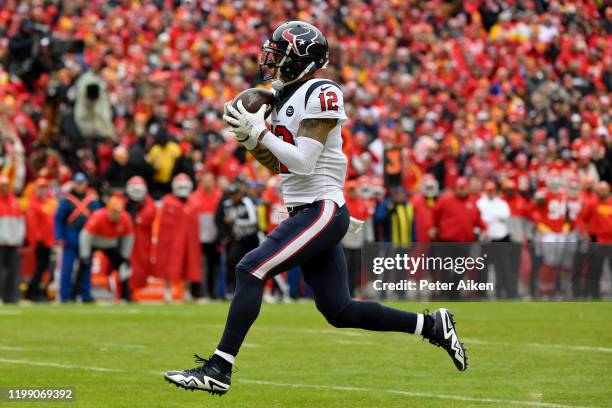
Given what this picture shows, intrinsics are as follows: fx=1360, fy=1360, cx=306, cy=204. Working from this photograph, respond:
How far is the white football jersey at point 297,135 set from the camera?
285 inches

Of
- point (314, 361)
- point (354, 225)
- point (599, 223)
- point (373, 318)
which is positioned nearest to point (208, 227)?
point (599, 223)

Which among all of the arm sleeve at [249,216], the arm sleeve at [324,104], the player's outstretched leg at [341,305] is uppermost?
the arm sleeve at [249,216]

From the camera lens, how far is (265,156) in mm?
7391

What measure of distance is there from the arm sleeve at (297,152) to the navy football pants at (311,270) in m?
0.28

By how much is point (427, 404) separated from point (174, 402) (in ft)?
4.67

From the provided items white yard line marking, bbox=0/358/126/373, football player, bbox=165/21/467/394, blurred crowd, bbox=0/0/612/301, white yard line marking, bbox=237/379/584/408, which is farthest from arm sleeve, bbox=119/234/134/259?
football player, bbox=165/21/467/394

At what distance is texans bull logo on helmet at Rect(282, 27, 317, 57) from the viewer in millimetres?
7449

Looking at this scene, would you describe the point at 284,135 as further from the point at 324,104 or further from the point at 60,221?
A: the point at 60,221

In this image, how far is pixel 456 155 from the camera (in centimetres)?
2245

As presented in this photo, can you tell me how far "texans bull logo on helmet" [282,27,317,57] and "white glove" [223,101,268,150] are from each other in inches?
18.2

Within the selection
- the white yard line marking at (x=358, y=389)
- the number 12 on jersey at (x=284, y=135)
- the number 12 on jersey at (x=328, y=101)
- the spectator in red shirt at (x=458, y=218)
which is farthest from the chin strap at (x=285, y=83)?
the spectator in red shirt at (x=458, y=218)

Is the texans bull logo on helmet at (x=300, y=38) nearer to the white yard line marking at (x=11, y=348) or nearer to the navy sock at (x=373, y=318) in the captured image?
the navy sock at (x=373, y=318)

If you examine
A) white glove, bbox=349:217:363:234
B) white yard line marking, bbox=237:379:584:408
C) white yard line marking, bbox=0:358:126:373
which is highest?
white glove, bbox=349:217:363:234

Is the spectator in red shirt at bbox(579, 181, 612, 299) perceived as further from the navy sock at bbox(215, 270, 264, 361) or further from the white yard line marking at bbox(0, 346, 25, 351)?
the navy sock at bbox(215, 270, 264, 361)
